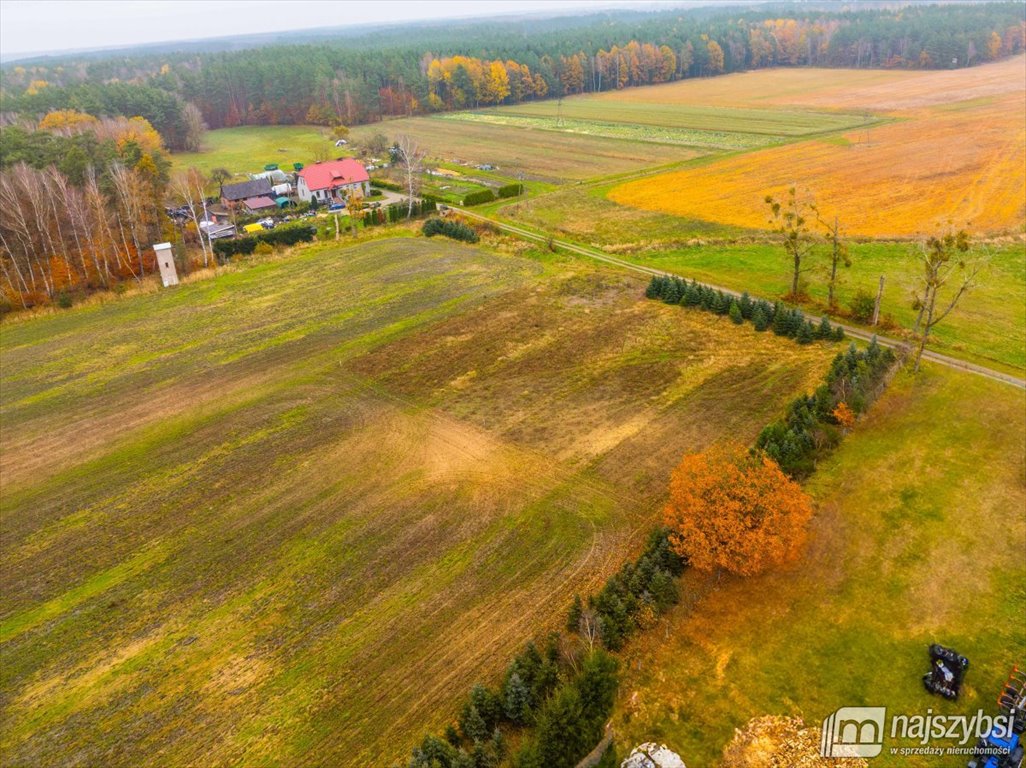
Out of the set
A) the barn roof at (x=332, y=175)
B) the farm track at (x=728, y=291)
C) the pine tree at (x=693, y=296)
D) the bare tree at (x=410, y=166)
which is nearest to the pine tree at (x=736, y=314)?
the pine tree at (x=693, y=296)

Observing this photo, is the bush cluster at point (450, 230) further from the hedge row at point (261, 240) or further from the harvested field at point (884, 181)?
the harvested field at point (884, 181)

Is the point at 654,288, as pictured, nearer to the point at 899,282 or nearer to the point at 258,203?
the point at 899,282

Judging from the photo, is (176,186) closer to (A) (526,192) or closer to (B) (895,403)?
(A) (526,192)

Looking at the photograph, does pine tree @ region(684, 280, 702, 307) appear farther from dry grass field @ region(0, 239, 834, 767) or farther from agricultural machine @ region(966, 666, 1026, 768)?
agricultural machine @ region(966, 666, 1026, 768)

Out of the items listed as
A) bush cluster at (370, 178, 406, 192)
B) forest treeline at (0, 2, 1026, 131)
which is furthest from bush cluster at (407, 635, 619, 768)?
forest treeline at (0, 2, 1026, 131)

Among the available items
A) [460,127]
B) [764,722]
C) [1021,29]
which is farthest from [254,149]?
[1021,29]

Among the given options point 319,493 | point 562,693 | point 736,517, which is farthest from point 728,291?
point 562,693
